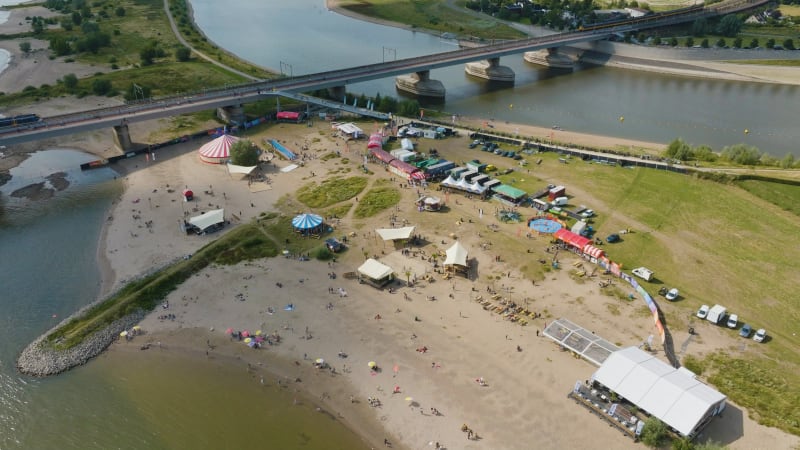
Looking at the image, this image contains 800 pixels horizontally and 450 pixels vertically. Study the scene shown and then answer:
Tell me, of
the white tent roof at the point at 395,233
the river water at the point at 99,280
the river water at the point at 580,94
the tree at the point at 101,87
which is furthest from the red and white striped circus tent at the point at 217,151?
the river water at the point at 580,94

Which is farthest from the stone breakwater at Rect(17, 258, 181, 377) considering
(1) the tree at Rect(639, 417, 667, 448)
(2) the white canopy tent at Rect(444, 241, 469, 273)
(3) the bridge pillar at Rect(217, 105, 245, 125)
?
(3) the bridge pillar at Rect(217, 105, 245, 125)

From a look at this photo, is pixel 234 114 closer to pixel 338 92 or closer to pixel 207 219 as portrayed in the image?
pixel 338 92

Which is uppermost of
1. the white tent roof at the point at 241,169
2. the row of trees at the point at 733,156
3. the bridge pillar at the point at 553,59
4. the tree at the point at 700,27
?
the tree at the point at 700,27

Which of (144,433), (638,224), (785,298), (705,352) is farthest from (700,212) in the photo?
(144,433)

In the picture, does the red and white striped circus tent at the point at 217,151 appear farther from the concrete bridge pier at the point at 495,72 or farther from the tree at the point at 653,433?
the concrete bridge pier at the point at 495,72

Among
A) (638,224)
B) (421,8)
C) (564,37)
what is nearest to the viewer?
(638,224)

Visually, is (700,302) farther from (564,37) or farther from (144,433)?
(564,37)

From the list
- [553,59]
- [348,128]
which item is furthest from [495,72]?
[348,128]
